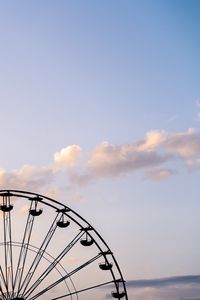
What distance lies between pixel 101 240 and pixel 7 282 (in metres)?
6.98

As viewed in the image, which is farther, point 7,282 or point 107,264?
point 107,264

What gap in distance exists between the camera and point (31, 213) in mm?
42906

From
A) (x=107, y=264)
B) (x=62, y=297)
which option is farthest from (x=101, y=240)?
(x=62, y=297)

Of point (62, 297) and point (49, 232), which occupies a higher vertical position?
point (49, 232)

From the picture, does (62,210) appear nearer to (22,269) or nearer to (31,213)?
(31,213)

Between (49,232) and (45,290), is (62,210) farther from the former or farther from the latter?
(45,290)

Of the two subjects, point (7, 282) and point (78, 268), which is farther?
point (78, 268)

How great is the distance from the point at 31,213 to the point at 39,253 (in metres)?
3.55

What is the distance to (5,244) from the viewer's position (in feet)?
132

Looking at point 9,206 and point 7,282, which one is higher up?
point 9,206

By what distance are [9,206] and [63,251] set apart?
16.2ft

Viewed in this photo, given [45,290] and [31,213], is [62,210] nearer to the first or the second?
[31,213]

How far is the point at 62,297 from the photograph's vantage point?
131 ft

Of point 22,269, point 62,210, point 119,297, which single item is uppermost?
point 62,210
